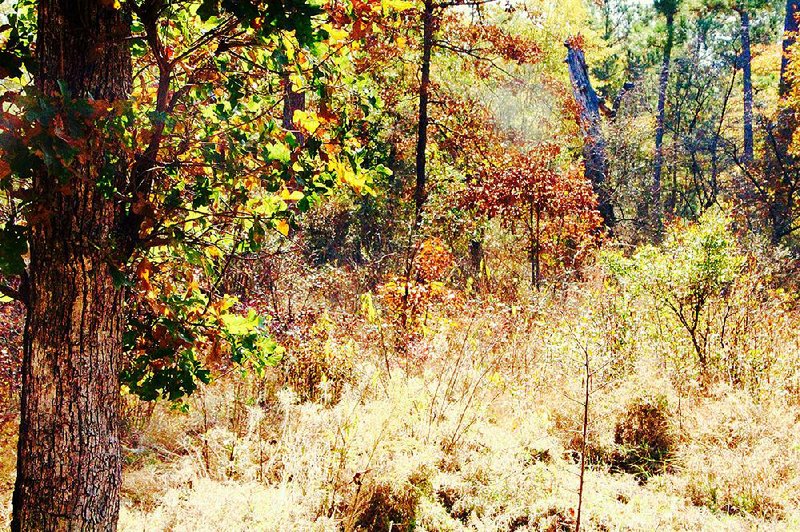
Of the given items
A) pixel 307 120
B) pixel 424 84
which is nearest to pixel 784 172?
pixel 424 84

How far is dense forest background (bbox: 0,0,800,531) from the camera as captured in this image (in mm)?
2357

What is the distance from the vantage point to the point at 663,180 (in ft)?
70.3

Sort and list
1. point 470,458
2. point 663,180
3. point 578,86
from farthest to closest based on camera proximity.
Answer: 1. point 663,180
2. point 578,86
3. point 470,458

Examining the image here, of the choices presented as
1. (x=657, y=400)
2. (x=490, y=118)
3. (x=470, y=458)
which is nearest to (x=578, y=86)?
(x=490, y=118)

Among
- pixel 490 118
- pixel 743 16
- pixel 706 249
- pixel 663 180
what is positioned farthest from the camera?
pixel 663 180

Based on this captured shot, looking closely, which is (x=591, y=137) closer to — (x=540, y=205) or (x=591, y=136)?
(x=591, y=136)

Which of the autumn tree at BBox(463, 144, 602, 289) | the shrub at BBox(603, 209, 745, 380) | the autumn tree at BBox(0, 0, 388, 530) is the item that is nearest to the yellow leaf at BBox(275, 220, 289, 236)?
the autumn tree at BBox(0, 0, 388, 530)

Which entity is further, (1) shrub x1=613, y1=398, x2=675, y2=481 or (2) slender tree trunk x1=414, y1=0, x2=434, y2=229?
(2) slender tree trunk x1=414, y1=0, x2=434, y2=229

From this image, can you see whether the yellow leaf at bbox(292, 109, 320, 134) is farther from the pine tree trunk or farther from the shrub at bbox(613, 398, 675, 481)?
the pine tree trunk

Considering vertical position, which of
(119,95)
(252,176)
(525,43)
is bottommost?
(252,176)

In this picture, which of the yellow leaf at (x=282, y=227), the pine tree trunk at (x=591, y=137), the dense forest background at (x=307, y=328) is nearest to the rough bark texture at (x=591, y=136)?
the pine tree trunk at (x=591, y=137)

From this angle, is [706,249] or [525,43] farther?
[525,43]

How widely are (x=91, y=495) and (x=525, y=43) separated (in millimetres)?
8380

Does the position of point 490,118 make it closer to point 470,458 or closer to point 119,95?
point 470,458
